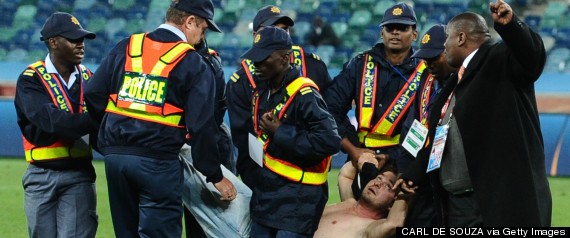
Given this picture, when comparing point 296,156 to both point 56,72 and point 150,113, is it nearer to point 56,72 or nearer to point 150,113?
point 150,113

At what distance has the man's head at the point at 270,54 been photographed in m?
6.09

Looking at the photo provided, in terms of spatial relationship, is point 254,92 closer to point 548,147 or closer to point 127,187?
point 127,187

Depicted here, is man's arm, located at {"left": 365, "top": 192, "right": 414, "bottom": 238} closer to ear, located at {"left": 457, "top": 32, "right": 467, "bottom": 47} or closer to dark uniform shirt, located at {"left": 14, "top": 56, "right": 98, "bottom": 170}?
ear, located at {"left": 457, "top": 32, "right": 467, "bottom": 47}

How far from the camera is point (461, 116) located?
17.1 feet

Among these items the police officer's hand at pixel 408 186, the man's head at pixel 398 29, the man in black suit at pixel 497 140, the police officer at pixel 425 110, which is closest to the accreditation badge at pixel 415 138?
the police officer at pixel 425 110

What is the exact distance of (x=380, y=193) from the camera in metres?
6.84

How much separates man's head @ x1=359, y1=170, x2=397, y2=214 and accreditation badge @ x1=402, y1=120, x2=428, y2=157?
58cm

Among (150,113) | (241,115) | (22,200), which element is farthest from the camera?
(22,200)

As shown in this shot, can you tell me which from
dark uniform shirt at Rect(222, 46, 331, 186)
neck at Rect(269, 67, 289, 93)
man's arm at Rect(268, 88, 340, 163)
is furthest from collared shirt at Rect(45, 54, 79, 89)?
man's arm at Rect(268, 88, 340, 163)

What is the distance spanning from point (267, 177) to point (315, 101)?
585mm

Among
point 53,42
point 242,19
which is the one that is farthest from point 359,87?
point 242,19

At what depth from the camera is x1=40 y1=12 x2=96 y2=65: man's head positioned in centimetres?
655

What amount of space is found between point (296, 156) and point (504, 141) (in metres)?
1.51

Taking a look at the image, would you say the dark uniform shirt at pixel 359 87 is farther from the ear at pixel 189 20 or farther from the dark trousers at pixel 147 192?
the dark trousers at pixel 147 192
